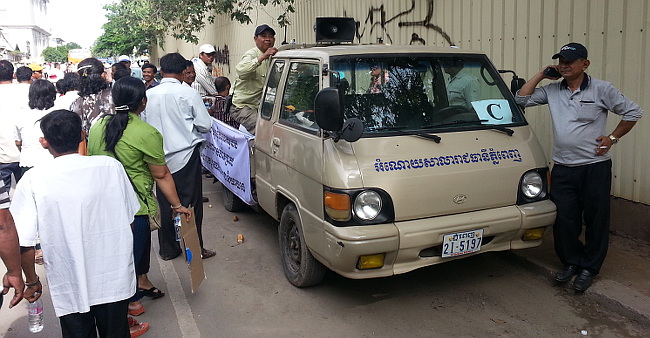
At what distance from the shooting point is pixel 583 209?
447 centimetres

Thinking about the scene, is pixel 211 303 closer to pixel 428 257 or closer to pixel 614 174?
pixel 428 257

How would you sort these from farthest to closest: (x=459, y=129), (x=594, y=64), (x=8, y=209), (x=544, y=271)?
(x=594, y=64) < (x=544, y=271) < (x=459, y=129) < (x=8, y=209)

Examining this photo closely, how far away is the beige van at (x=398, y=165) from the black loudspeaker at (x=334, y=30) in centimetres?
98

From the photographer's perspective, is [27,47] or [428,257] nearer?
[428,257]

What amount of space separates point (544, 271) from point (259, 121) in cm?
296

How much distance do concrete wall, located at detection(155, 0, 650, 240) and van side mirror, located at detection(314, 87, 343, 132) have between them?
9.95ft

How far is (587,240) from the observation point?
4543mm

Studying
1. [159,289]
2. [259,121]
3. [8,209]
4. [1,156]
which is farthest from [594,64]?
[1,156]

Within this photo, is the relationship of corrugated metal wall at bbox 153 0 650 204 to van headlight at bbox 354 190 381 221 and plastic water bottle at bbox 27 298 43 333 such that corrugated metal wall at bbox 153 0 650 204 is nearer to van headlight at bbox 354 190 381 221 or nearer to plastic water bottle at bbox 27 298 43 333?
van headlight at bbox 354 190 381 221

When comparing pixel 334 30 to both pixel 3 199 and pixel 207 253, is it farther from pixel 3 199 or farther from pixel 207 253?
pixel 3 199

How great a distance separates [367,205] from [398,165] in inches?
14.3

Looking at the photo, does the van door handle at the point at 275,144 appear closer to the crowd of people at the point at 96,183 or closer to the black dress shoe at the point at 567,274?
the crowd of people at the point at 96,183

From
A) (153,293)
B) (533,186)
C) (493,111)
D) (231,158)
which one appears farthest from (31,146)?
(533,186)

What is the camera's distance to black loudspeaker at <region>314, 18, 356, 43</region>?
5945 millimetres
